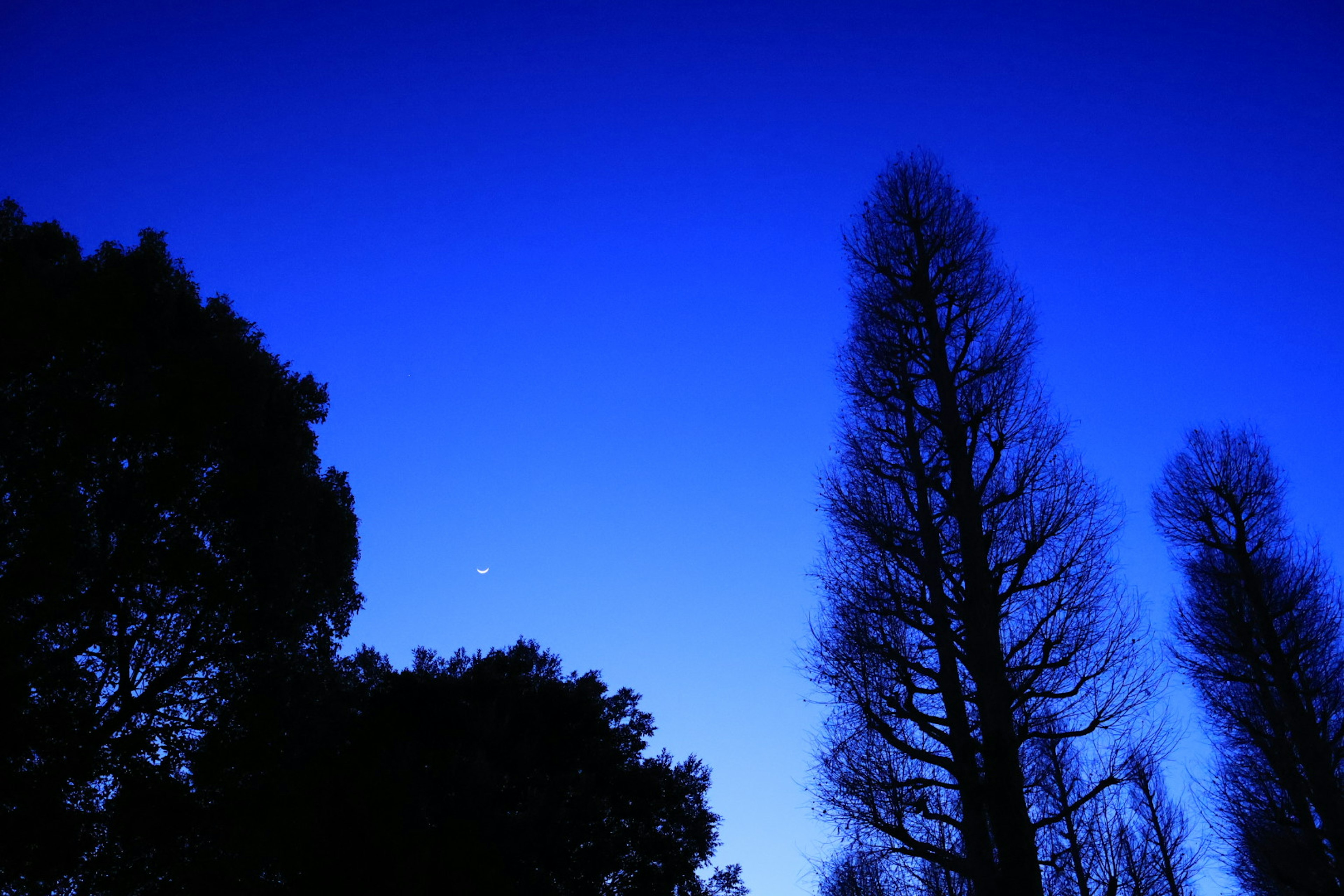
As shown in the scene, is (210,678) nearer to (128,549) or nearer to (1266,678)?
(128,549)

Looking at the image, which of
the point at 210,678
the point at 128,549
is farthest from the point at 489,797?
the point at 128,549

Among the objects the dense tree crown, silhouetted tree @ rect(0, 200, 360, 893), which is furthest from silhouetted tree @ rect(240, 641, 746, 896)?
silhouetted tree @ rect(0, 200, 360, 893)

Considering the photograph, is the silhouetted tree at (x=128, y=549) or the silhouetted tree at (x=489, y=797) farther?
the silhouetted tree at (x=489, y=797)

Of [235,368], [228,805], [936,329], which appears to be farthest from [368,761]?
[936,329]

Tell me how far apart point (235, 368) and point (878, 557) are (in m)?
10.8

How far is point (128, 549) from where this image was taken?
11906 mm

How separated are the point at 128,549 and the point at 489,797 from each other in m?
6.90

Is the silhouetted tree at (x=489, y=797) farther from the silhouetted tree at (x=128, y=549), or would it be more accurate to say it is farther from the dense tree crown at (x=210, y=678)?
the silhouetted tree at (x=128, y=549)

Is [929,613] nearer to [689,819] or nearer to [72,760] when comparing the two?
[689,819]

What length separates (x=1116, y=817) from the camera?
13492mm

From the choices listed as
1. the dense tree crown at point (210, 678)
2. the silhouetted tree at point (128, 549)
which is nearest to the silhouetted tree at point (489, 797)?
the dense tree crown at point (210, 678)

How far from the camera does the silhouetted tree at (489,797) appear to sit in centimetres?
1327

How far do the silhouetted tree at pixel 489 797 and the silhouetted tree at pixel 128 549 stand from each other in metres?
1.66

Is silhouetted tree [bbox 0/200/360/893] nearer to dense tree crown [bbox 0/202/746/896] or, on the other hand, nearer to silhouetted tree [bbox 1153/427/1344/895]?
dense tree crown [bbox 0/202/746/896]
